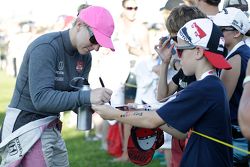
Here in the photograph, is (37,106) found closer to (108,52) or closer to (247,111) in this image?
(247,111)

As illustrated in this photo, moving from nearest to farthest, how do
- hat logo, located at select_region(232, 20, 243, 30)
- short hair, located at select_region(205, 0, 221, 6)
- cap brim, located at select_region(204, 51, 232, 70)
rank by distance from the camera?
cap brim, located at select_region(204, 51, 232, 70)
hat logo, located at select_region(232, 20, 243, 30)
short hair, located at select_region(205, 0, 221, 6)

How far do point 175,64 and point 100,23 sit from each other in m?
1.11

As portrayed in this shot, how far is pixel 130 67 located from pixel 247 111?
5893mm

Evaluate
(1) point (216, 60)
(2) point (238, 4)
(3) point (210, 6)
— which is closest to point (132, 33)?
(2) point (238, 4)

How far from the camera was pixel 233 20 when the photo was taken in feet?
13.5

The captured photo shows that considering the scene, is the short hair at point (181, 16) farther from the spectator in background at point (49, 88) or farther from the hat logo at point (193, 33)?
the spectator in background at point (49, 88)

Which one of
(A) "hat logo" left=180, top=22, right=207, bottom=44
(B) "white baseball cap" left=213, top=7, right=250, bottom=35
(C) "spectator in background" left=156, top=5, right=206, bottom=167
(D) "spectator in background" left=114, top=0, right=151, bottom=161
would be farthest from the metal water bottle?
(D) "spectator in background" left=114, top=0, right=151, bottom=161

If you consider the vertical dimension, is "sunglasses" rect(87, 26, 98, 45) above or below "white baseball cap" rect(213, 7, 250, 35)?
below

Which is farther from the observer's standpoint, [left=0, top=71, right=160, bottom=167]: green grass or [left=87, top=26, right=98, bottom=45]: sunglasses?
[left=0, top=71, right=160, bottom=167]: green grass

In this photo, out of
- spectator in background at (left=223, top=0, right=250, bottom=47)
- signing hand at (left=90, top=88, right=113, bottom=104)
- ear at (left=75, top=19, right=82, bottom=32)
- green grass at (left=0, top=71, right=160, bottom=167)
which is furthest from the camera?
green grass at (left=0, top=71, right=160, bottom=167)

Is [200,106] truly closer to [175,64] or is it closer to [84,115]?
[84,115]

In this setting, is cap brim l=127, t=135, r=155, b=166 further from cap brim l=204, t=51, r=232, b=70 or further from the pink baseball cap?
cap brim l=204, t=51, r=232, b=70

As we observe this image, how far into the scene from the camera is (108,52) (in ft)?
25.6

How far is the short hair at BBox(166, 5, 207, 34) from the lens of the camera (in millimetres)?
3875
